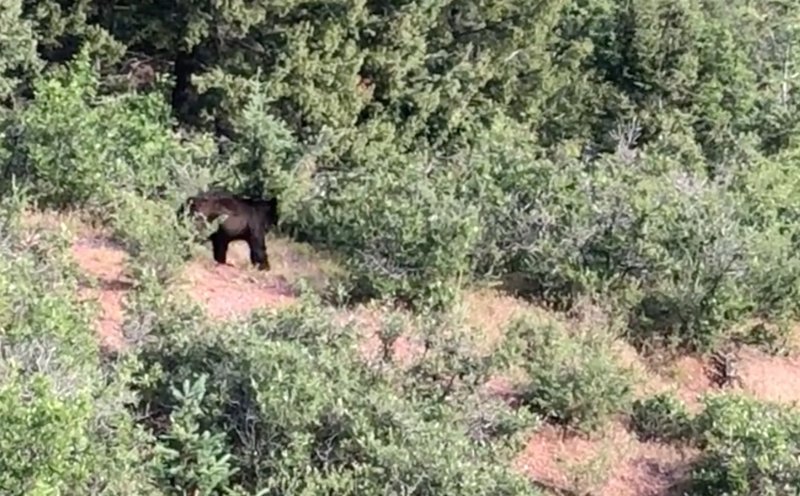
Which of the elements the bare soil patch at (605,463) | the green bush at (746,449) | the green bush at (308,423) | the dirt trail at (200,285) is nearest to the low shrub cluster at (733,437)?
the green bush at (746,449)

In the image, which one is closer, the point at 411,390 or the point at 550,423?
the point at 411,390

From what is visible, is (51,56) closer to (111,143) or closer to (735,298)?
(111,143)

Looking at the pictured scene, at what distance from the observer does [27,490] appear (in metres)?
6.39

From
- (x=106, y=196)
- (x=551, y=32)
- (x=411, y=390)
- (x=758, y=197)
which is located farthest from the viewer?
(x=551, y=32)

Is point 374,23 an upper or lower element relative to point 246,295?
upper

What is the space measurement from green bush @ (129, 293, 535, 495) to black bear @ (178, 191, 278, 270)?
10.4ft

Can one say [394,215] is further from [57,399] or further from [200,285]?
[57,399]

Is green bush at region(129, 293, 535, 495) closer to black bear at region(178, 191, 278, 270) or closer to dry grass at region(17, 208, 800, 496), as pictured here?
dry grass at region(17, 208, 800, 496)

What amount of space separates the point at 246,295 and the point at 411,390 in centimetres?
279

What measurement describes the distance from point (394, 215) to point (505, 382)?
1.93m

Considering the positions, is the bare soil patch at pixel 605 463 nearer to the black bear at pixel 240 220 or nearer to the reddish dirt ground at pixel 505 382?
the reddish dirt ground at pixel 505 382

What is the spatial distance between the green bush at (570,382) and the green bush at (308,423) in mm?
1225

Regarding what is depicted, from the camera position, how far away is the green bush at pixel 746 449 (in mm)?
8219

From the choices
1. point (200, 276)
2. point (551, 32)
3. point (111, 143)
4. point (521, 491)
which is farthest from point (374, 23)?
point (521, 491)
